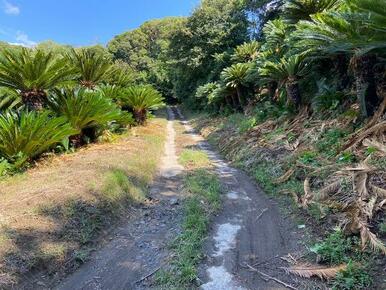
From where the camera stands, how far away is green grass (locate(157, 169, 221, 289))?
4.00 meters

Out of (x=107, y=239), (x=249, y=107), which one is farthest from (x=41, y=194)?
(x=249, y=107)

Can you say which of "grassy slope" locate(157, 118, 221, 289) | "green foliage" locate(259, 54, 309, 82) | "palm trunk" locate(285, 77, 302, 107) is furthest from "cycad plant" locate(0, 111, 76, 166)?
"palm trunk" locate(285, 77, 302, 107)

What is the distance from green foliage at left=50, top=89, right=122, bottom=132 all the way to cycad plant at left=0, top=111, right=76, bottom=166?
1.52 metres

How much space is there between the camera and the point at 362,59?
716 centimetres

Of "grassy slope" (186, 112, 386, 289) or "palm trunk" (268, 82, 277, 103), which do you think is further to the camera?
"palm trunk" (268, 82, 277, 103)

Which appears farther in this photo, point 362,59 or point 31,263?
point 362,59

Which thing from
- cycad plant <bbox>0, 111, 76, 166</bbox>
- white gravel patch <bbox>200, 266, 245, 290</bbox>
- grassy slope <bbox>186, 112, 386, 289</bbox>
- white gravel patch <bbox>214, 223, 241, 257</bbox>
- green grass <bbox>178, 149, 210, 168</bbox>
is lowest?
white gravel patch <bbox>200, 266, 245, 290</bbox>

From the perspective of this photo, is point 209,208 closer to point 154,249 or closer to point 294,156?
point 154,249

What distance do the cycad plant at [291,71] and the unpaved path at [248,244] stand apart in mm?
5127

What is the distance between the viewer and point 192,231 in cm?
514

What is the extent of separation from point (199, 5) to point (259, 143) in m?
17.8

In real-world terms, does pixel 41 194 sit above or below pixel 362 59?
below

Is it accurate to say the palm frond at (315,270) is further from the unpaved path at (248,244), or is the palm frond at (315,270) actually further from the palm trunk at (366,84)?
the palm trunk at (366,84)

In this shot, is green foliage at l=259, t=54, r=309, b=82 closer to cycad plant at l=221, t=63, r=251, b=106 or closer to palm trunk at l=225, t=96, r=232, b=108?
cycad plant at l=221, t=63, r=251, b=106
